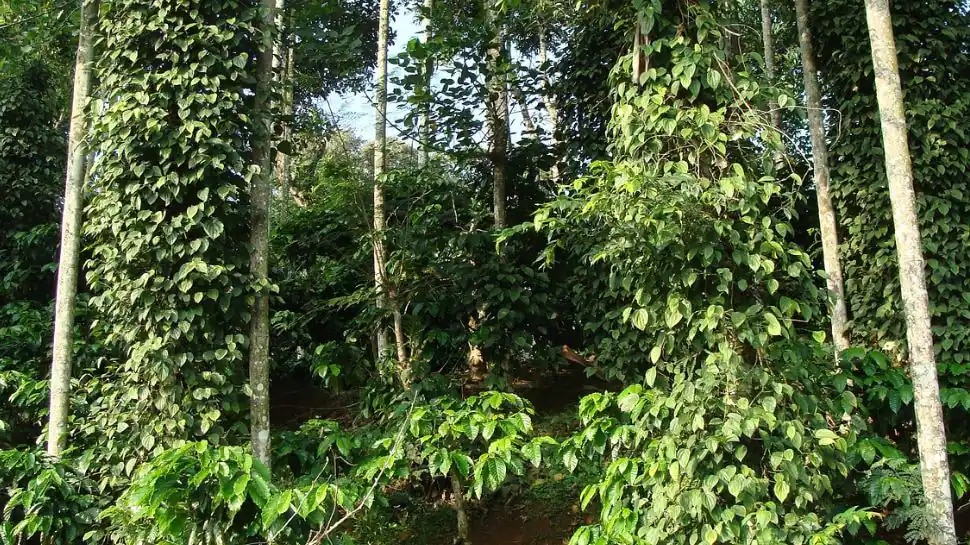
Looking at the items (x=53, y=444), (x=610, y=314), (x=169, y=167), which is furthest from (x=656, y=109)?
(x=53, y=444)

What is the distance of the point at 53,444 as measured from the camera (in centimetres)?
420

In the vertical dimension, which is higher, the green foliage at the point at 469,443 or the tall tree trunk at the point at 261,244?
the tall tree trunk at the point at 261,244

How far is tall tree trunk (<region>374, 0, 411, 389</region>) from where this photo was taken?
5.41 metres

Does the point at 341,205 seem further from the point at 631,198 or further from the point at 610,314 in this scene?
the point at 631,198

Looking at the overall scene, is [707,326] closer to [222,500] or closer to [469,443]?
[469,443]

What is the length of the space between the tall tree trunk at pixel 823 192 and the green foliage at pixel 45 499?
563cm

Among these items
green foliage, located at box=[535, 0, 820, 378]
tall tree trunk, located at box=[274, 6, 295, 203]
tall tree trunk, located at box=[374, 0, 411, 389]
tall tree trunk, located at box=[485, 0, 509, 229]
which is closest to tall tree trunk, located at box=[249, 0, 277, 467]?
tall tree trunk, located at box=[274, 6, 295, 203]

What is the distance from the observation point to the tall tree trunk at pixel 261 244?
13.1 feet

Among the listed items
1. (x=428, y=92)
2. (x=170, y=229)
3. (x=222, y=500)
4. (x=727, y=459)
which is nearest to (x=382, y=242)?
(x=428, y=92)

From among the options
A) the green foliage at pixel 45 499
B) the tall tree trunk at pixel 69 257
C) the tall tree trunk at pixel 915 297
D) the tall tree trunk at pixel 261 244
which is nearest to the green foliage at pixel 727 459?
the tall tree trunk at pixel 915 297

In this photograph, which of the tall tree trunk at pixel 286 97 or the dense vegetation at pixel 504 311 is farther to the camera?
the tall tree trunk at pixel 286 97

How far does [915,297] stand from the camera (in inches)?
145

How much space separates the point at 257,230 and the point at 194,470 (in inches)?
62.5

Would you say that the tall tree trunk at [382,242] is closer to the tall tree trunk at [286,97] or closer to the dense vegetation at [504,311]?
the dense vegetation at [504,311]
